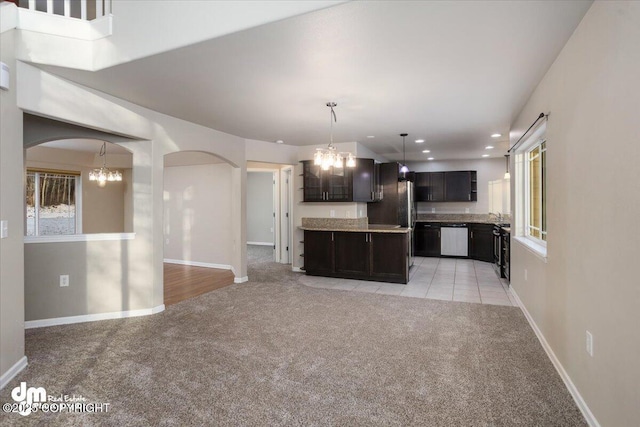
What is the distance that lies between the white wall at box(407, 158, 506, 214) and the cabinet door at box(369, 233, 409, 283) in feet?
13.0

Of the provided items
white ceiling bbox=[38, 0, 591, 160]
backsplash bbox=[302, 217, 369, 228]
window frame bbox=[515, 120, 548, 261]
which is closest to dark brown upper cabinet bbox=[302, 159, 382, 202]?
backsplash bbox=[302, 217, 369, 228]

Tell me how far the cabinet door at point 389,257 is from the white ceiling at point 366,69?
5.97 ft

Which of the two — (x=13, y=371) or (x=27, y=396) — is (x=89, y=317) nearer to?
(x=13, y=371)

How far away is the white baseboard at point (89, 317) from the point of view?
3.68 m

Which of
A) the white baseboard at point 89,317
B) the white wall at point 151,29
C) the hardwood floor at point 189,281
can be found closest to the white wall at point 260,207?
the hardwood floor at point 189,281

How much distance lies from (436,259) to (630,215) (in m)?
6.83

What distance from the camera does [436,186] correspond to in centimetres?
878

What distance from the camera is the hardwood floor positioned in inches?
199

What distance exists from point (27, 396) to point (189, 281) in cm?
355

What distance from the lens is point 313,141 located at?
20.4ft

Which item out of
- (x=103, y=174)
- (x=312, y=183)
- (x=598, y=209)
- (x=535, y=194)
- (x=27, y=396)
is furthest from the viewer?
(x=103, y=174)

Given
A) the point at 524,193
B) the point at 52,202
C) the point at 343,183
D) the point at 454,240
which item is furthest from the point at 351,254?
the point at 52,202

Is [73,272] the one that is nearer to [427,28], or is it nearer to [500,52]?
[427,28]

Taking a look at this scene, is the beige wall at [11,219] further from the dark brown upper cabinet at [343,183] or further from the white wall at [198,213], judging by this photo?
the dark brown upper cabinet at [343,183]
